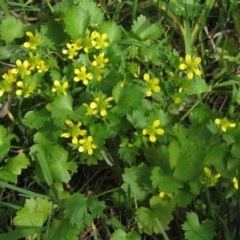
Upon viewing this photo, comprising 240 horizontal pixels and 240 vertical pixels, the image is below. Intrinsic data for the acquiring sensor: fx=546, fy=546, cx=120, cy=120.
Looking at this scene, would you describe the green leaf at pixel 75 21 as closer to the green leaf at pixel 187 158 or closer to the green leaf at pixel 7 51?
the green leaf at pixel 7 51

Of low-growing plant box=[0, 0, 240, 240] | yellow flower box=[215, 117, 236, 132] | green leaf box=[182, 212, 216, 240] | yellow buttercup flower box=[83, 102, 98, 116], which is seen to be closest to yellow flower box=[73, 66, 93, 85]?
low-growing plant box=[0, 0, 240, 240]

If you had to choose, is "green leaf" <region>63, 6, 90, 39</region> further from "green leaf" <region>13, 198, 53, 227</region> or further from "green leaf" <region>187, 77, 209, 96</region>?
"green leaf" <region>13, 198, 53, 227</region>

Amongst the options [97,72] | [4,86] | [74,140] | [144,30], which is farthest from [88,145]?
[144,30]

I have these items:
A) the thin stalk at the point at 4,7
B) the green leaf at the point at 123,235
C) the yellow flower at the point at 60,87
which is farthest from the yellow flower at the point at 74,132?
the thin stalk at the point at 4,7

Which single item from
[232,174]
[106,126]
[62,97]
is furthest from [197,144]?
[62,97]

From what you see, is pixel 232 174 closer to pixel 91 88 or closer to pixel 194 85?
pixel 194 85

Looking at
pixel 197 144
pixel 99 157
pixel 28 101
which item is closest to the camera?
pixel 197 144
